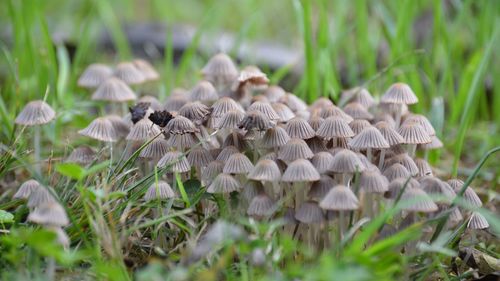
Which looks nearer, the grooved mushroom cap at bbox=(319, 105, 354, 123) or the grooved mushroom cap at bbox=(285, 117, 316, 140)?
the grooved mushroom cap at bbox=(285, 117, 316, 140)

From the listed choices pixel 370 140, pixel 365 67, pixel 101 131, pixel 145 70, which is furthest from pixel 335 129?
pixel 365 67

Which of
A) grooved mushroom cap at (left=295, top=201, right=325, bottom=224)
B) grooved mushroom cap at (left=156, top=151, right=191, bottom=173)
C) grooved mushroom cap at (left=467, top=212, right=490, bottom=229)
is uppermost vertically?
grooved mushroom cap at (left=156, top=151, right=191, bottom=173)

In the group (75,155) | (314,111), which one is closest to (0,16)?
(75,155)

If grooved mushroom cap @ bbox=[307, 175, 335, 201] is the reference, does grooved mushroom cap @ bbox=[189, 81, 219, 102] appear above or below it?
above

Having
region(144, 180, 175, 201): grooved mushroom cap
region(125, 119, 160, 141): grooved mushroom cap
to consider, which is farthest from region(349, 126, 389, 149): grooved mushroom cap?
region(125, 119, 160, 141): grooved mushroom cap

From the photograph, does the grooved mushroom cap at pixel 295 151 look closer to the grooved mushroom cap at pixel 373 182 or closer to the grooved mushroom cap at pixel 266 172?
the grooved mushroom cap at pixel 266 172

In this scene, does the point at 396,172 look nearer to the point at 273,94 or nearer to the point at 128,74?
the point at 273,94

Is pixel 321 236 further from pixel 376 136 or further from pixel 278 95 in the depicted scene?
pixel 278 95

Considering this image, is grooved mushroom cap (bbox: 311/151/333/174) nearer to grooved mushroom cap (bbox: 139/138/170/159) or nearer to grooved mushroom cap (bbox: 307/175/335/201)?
grooved mushroom cap (bbox: 307/175/335/201)
